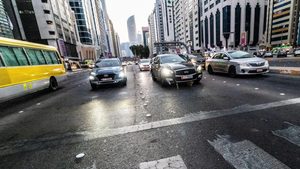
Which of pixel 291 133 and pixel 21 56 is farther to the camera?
pixel 21 56

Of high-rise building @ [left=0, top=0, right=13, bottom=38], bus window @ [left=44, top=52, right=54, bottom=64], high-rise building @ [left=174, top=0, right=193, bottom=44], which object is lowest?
bus window @ [left=44, top=52, right=54, bottom=64]

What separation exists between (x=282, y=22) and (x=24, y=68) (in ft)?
383

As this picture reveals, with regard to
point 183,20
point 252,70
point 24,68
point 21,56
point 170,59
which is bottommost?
point 252,70

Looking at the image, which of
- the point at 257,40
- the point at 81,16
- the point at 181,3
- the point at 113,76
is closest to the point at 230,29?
the point at 257,40

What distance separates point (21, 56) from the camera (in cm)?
834

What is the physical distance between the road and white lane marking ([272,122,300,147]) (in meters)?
0.01

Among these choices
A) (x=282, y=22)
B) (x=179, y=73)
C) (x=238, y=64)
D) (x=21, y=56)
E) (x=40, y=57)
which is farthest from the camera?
(x=282, y=22)

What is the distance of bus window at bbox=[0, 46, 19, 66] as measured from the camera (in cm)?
716

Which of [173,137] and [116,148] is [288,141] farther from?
[116,148]

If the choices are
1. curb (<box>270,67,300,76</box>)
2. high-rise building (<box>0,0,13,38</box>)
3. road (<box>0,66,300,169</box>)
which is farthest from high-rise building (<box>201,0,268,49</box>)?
high-rise building (<box>0,0,13,38</box>)

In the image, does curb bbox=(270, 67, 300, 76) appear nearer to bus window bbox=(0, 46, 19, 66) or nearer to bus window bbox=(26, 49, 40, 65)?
bus window bbox=(0, 46, 19, 66)

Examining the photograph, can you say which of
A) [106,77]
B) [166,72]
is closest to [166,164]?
[166,72]

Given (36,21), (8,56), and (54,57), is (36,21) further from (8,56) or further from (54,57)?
(8,56)

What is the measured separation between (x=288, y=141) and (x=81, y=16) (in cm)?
9512
